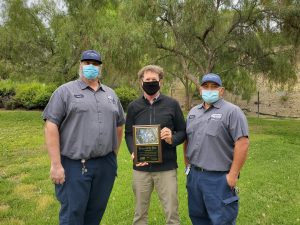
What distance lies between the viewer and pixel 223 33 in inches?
647

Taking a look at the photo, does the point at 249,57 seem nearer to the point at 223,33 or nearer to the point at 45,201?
the point at 223,33

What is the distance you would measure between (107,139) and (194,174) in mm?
928

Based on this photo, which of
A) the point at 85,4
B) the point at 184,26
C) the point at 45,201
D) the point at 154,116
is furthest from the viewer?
the point at 85,4

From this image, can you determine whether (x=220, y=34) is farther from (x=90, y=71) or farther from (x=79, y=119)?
(x=79, y=119)

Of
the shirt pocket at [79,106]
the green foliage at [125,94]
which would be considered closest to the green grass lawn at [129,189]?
the shirt pocket at [79,106]

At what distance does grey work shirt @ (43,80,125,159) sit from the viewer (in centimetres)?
364

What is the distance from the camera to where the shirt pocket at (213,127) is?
3756 mm

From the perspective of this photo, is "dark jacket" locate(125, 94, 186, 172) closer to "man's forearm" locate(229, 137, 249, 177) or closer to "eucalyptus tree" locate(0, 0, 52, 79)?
"man's forearm" locate(229, 137, 249, 177)

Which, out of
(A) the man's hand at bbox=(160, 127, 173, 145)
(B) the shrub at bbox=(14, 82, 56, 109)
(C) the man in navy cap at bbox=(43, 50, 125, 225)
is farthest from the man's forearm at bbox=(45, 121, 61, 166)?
(B) the shrub at bbox=(14, 82, 56, 109)

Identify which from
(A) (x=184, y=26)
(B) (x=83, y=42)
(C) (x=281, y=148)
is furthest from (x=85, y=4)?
(C) (x=281, y=148)

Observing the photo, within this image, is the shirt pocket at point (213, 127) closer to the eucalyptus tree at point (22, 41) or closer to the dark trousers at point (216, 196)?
the dark trousers at point (216, 196)

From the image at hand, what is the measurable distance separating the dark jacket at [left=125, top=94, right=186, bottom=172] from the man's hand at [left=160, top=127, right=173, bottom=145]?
0.08 m

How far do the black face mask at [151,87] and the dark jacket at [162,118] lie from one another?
0.10 m

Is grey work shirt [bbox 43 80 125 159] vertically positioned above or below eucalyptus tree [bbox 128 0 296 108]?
below
